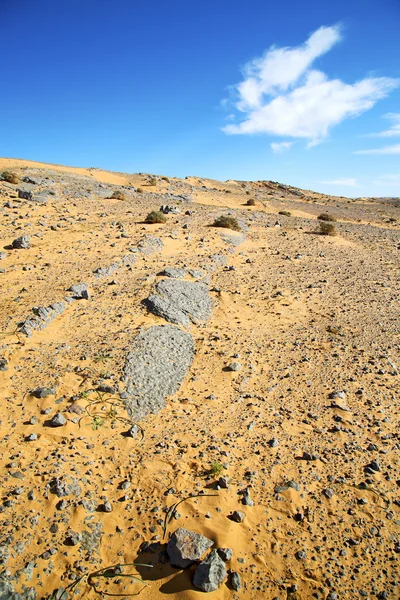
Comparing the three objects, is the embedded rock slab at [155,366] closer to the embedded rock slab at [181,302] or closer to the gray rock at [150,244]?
the embedded rock slab at [181,302]

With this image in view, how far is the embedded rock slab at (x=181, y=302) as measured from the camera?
716 cm

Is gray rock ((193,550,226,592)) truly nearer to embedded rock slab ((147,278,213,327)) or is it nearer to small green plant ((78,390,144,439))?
small green plant ((78,390,144,439))

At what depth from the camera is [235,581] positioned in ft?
9.71

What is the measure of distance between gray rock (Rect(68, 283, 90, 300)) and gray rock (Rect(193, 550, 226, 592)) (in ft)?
19.3

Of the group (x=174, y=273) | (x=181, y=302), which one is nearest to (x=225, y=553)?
(x=181, y=302)

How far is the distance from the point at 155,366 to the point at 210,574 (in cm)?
314

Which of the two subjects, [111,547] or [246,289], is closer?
[111,547]

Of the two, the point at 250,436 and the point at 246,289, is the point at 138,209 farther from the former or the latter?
the point at 250,436

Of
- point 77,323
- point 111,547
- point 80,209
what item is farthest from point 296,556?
point 80,209

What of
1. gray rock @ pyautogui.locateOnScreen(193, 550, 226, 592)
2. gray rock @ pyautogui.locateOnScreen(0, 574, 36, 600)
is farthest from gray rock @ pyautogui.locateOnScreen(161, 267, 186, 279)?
gray rock @ pyautogui.locateOnScreen(0, 574, 36, 600)

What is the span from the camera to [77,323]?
6684mm

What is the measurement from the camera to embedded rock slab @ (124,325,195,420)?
5000mm

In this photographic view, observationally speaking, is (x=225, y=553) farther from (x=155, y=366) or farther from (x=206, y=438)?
(x=155, y=366)

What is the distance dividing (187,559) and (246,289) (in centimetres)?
674
